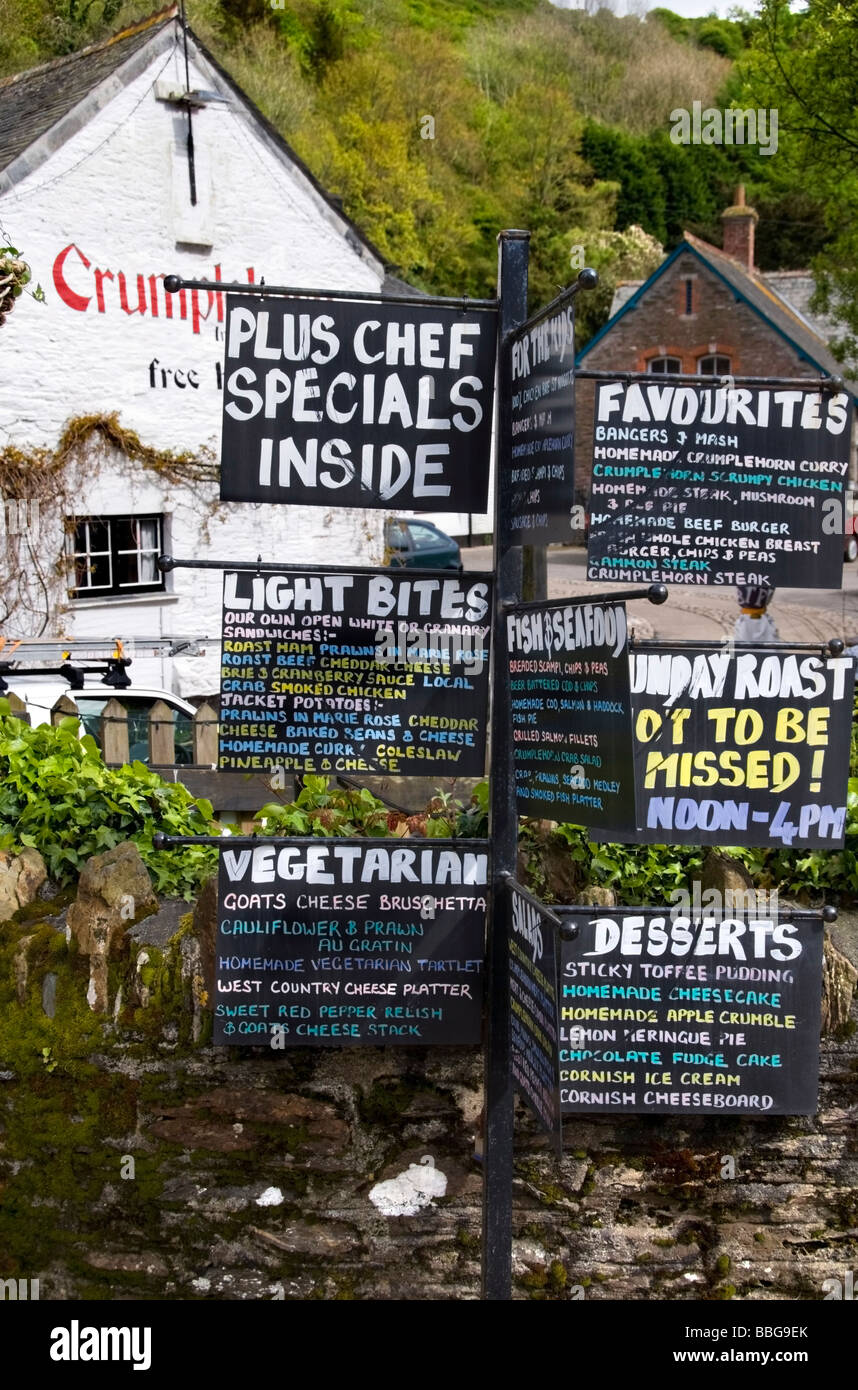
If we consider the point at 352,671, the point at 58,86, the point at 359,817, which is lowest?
the point at 359,817

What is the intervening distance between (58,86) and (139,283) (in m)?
2.69

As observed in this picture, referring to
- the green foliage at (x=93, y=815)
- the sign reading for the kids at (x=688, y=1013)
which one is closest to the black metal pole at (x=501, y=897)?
the sign reading for the kids at (x=688, y=1013)

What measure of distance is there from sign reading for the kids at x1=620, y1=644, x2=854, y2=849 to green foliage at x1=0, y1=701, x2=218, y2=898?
2011 mm

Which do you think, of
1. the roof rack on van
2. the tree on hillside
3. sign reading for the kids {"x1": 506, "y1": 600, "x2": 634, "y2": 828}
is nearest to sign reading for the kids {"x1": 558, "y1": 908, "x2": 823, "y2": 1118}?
sign reading for the kids {"x1": 506, "y1": 600, "x2": 634, "y2": 828}

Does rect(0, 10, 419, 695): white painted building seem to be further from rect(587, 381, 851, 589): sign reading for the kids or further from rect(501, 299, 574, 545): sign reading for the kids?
rect(587, 381, 851, 589): sign reading for the kids

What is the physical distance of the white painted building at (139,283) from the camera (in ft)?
45.5

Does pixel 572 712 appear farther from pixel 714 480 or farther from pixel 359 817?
pixel 359 817

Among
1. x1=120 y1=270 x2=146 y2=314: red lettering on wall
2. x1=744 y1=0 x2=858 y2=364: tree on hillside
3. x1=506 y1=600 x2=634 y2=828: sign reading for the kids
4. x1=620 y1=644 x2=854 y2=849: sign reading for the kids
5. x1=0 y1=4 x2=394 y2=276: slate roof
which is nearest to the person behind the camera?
x1=506 y1=600 x2=634 y2=828: sign reading for the kids

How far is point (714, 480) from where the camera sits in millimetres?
3580

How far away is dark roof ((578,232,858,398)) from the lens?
3241 cm

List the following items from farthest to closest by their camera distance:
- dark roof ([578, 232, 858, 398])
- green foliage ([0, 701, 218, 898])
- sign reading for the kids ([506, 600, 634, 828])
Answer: dark roof ([578, 232, 858, 398])
green foliage ([0, 701, 218, 898])
sign reading for the kids ([506, 600, 634, 828])

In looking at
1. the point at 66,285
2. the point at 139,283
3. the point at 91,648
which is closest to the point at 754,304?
the point at 139,283

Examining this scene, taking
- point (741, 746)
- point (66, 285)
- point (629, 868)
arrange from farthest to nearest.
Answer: point (66, 285), point (629, 868), point (741, 746)

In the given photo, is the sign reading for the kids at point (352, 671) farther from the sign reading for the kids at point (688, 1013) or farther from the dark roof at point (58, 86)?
the dark roof at point (58, 86)
